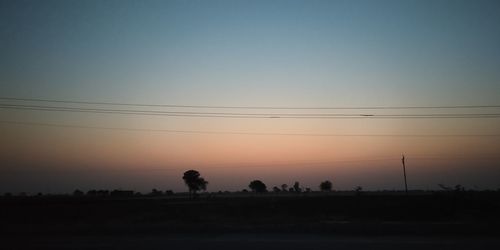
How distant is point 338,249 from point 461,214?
31.0 m

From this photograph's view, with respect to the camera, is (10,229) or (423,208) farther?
(423,208)

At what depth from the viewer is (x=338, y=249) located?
17.6 m

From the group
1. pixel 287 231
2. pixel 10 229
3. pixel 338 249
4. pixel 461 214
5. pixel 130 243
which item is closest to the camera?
pixel 338 249

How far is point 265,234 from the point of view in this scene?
22750 millimetres

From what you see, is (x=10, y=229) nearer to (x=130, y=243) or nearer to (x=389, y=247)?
(x=130, y=243)

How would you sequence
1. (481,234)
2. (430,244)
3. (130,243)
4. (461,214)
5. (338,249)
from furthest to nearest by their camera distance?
(461,214), (481,234), (130,243), (430,244), (338,249)

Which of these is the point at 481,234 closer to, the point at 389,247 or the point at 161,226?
the point at 389,247

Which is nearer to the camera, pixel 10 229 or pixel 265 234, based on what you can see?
pixel 265 234

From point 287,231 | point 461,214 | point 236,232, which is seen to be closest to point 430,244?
point 287,231

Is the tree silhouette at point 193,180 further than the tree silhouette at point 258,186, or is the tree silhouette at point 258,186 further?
the tree silhouette at point 258,186

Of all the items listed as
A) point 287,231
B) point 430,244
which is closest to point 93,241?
point 287,231

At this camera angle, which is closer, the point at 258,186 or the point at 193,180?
the point at 193,180

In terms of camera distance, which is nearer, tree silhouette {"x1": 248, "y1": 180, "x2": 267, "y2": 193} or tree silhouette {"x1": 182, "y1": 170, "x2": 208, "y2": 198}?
tree silhouette {"x1": 182, "y1": 170, "x2": 208, "y2": 198}

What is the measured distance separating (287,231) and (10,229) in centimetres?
1578
